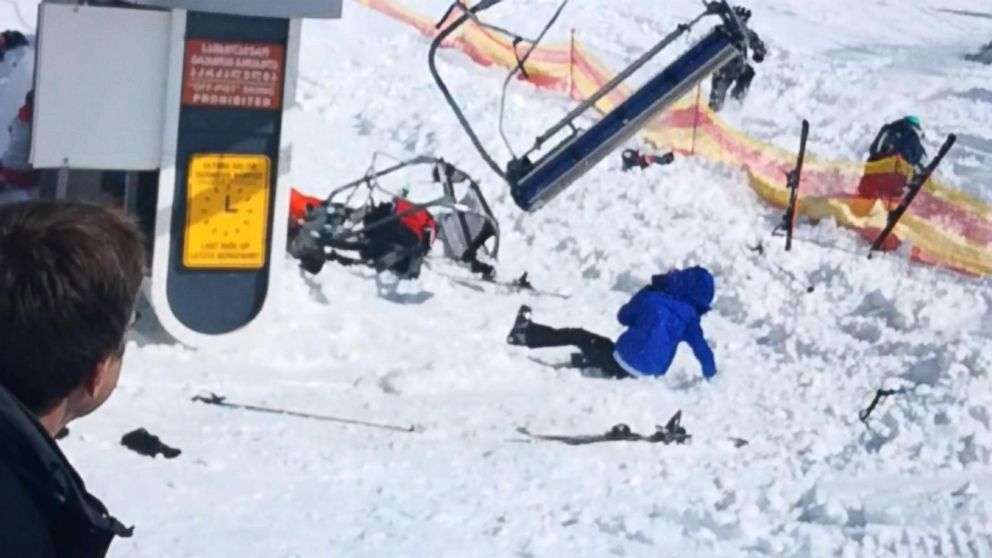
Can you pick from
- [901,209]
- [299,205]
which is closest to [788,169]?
[901,209]

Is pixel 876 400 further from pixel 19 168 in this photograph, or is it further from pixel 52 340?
pixel 52 340

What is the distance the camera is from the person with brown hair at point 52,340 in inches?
80.3

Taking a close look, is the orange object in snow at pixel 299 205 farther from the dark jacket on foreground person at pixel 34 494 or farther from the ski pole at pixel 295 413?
the dark jacket on foreground person at pixel 34 494

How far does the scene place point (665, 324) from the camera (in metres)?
8.84

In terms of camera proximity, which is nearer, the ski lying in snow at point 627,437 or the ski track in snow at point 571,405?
the ski track in snow at point 571,405

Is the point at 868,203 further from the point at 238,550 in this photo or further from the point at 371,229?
the point at 238,550

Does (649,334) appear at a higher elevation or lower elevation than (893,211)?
lower

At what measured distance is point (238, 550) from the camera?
551 cm

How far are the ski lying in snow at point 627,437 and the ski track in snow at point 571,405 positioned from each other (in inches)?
4.2

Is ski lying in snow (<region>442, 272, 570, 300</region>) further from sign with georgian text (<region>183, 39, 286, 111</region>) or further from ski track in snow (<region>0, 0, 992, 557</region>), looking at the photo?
sign with georgian text (<region>183, 39, 286, 111</region>)

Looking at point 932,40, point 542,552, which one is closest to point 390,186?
point 542,552

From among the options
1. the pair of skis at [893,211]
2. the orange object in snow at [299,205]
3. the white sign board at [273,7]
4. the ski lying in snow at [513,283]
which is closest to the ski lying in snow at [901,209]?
the pair of skis at [893,211]

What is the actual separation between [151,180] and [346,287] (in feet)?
5.91

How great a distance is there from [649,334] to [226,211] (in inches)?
95.7
